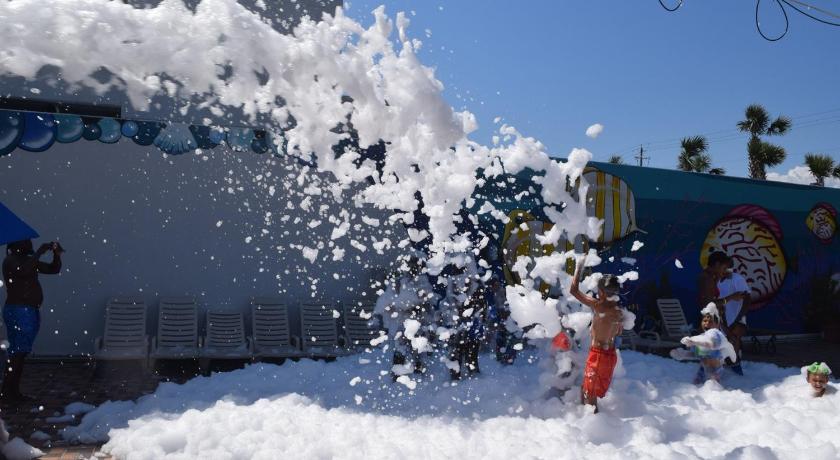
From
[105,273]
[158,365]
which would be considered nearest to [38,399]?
[158,365]

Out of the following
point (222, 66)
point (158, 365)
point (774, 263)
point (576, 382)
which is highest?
point (222, 66)

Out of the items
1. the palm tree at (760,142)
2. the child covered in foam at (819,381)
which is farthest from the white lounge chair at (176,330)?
the palm tree at (760,142)

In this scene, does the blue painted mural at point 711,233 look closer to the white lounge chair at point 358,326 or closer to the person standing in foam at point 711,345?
the white lounge chair at point 358,326

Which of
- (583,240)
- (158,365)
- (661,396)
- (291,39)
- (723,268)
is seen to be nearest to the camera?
(291,39)

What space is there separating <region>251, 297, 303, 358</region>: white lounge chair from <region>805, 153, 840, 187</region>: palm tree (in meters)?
27.4

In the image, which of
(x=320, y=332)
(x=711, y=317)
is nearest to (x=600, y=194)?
(x=711, y=317)

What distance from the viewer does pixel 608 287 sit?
6.05m

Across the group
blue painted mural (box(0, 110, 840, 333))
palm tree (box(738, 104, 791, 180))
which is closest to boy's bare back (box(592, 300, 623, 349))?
blue painted mural (box(0, 110, 840, 333))

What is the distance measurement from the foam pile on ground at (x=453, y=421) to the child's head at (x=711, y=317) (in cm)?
70

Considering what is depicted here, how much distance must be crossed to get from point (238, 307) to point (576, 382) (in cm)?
530

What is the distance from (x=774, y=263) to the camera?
14.6 metres

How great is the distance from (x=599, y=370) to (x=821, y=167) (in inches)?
1135

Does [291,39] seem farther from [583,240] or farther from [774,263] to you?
[774,263]

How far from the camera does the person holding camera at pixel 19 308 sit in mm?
6961
